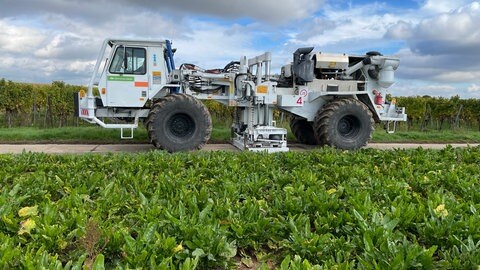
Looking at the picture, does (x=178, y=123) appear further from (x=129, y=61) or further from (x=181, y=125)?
(x=129, y=61)

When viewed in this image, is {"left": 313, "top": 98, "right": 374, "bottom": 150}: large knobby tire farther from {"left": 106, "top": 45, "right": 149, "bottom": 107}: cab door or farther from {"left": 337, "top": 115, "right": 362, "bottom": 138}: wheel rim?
{"left": 106, "top": 45, "right": 149, "bottom": 107}: cab door

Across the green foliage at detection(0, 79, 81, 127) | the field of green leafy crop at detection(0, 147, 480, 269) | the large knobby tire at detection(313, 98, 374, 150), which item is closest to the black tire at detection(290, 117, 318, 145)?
the large knobby tire at detection(313, 98, 374, 150)

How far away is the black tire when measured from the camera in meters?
14.3

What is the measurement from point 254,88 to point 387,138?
23.3 feet

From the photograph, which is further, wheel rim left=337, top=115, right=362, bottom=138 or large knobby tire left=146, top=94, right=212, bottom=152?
wheel rim left=337, top=115, right=362, bottom=138

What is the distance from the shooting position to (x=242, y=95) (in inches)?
474

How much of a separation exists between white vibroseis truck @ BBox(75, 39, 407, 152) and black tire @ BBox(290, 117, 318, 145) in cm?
172

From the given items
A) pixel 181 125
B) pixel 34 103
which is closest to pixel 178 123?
pixel 181 125

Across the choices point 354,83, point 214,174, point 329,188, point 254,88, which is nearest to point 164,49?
point 254,88

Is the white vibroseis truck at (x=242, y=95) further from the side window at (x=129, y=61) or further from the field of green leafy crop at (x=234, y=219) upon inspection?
the field of green leafy crop at (x=234, y=219)

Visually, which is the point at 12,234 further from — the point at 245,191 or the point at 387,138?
the point at 387,138

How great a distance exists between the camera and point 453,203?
3914mm

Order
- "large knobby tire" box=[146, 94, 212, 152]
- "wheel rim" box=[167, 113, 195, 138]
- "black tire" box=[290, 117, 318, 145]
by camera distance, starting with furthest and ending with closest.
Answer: "black tire" box=[290, 117, 318, 145] → "wheel rim" box=[167, 113, 195, 138] → "large knobby tire" box=[146, 94, 212, 152]

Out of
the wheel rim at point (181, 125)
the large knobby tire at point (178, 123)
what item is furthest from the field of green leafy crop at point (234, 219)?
the wheel rim at point (181, 125)
